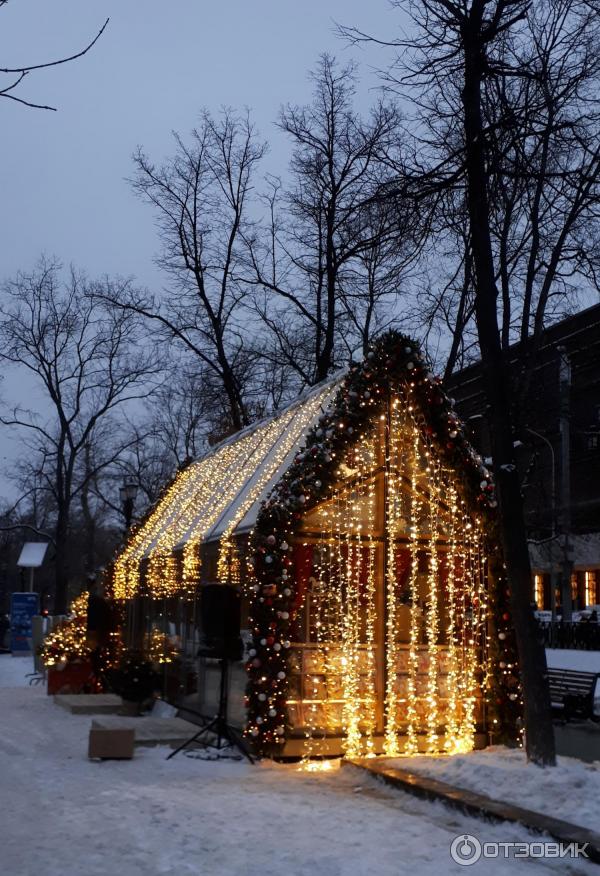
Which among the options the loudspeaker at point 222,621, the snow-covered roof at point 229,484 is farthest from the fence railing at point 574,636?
the loudspeaker at point 222,621

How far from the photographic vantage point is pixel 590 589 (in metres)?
39.5

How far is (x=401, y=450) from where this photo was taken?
39.3 feet

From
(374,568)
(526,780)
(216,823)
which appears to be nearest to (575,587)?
(374,568)

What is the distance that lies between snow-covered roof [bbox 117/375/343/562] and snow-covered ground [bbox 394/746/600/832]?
11.1ft

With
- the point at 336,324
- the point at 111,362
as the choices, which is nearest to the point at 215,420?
the point at 111,362

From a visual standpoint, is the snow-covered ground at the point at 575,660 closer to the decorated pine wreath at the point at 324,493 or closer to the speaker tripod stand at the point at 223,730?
the decorated pine wreath at the point at 324,493

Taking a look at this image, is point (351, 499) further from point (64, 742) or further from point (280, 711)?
point (64, 742)

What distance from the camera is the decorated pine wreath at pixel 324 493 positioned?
1041cm

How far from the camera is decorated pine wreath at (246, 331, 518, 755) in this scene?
1041 cm

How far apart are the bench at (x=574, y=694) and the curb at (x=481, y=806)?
6.55m

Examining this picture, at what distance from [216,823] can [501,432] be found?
4637 millimetres
